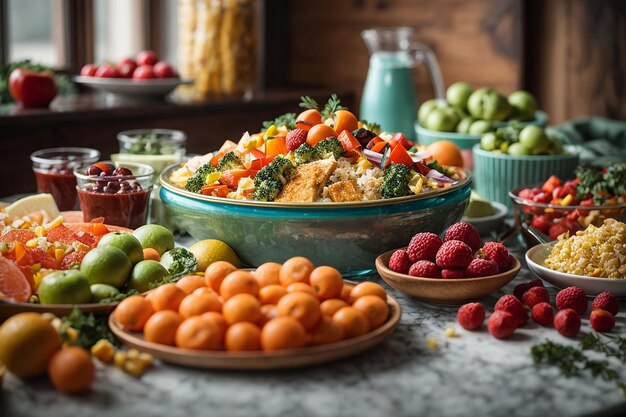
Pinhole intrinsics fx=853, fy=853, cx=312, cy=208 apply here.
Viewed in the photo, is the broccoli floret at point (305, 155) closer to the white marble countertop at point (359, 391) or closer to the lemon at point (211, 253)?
the lemon at point (211, 253)

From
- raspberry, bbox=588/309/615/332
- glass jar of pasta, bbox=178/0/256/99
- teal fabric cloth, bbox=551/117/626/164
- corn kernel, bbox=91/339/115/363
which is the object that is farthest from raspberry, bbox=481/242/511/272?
glass jar of pasta, bbox=178/0/256/99

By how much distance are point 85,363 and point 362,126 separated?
41.1 inches

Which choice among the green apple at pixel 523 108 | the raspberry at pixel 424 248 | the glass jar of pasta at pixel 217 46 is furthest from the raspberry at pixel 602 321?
the glass jar of pasta at pixel 217 46

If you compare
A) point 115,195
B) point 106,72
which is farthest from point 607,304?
point 106,72

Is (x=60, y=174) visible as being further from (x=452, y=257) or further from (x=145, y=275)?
(x=452, y=257)

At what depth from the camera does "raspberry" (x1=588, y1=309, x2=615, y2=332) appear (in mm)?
1613

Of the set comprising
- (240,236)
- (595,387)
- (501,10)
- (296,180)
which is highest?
(501,10)

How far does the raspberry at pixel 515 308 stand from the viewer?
63.9 inches

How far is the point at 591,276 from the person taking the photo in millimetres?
1774

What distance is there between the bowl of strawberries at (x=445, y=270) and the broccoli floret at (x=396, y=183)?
0.16 metres

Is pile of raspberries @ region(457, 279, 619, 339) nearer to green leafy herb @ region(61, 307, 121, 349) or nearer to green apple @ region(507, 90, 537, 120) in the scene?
green leafy herb @ region(61, 307, 121, 349)

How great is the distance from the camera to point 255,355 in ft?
4.47

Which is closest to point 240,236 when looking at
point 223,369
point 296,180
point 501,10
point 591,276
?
point 296,180

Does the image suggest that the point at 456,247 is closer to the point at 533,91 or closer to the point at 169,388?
the point at 169,388
